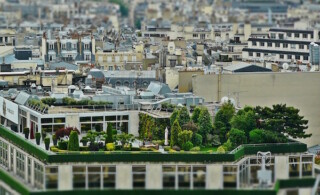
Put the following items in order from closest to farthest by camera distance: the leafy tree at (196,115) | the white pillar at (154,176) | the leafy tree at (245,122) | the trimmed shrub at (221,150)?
the white pillar at (154,176), the trimmed shrub at (221,150), the leafy tree at (245,122), the leafy tree at (196,115)

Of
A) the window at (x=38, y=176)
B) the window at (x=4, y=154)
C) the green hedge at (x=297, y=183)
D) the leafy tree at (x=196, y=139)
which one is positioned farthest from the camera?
the leafy tree at (x=196, y=139)

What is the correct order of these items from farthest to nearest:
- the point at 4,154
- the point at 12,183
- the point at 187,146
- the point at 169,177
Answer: the point at 4,154
the point at 187,146
the point at 12,183
the point at 169,177

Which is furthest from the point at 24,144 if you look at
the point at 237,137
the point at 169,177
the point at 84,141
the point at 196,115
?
the point at 237,137

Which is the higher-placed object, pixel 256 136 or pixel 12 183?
pixel 256 136

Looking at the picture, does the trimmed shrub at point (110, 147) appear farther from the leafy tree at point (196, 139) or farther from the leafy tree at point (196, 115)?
the leafy tree at point (196, 115)

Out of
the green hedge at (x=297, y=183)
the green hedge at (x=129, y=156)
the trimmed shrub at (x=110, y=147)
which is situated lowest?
the green hedge at (x=297, y=183)

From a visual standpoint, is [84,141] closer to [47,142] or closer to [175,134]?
[47,142]

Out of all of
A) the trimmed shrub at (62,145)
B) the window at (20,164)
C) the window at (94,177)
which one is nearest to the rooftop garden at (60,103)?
the trimmed shrub at (62,145)
